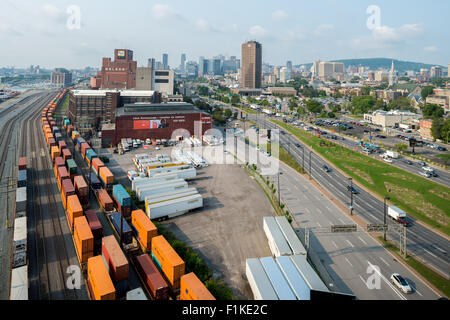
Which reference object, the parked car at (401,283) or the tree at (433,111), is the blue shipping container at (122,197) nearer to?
the parked car at (401,283)

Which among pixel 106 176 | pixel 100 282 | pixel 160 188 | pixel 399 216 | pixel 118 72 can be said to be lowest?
pixel 100 282

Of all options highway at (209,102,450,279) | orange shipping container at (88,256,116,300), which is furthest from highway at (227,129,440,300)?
orange shipping container at (88,256,116,300)

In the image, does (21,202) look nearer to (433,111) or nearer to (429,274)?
(429,274)

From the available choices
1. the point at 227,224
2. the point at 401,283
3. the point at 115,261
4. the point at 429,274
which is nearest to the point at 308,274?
the point at 401,283

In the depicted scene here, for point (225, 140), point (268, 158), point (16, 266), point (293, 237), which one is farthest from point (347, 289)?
point (225, 140)

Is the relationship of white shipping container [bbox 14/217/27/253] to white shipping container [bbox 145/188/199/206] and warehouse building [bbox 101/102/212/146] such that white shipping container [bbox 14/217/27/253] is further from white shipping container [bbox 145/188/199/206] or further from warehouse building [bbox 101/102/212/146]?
warehouse building [bbox 101/102/212/146]

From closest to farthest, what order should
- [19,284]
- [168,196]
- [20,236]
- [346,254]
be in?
1. [19,284]
2. [20,236]
3. [346,254]
4. [168,196]

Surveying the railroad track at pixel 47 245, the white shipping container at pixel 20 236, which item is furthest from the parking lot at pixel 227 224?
the white shipping container at pixel 20 236
